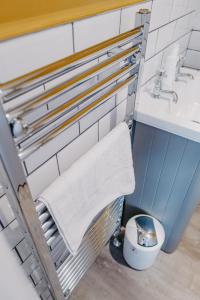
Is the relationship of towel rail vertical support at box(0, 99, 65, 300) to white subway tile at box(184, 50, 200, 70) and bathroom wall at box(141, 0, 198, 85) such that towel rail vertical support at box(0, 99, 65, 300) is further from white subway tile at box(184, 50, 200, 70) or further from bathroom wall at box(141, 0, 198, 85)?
white subway tile at box(184, 50, 200, 70)

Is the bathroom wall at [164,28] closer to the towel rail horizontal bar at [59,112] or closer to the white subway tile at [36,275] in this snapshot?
the towel rail horizontal bar at [59,112]

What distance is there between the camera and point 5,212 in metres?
0.50

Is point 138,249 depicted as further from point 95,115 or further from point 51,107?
point 51,107

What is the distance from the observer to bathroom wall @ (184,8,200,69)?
4.07ft

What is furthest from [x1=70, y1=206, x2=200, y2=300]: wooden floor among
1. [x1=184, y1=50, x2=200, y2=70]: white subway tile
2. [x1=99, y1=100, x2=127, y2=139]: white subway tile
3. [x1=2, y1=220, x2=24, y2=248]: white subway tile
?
[x1=184, y1=50, x2=200, y2=70]: white subway tile

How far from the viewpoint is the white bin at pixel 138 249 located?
1.04 meters

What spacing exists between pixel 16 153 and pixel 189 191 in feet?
2.60

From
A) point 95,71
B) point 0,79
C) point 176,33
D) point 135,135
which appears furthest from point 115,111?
point 176,33

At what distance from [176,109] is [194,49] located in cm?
52

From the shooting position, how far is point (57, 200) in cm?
57

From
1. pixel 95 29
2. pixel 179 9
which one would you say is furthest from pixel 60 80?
pixel 179 9

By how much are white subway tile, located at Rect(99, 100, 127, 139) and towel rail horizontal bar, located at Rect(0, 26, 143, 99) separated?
266 millimetres

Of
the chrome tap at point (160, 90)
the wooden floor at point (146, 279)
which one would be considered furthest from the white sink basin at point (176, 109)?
the wooden floor at point (146, 279)

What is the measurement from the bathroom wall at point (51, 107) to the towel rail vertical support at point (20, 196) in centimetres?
5
